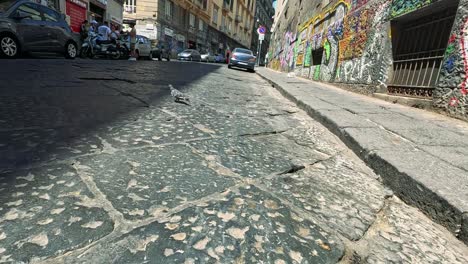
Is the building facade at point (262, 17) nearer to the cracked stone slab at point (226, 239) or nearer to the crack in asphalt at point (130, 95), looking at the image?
the crack in asphalt at point (130, 95)

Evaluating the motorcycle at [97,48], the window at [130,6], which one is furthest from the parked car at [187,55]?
the motorcycle at [97,48]

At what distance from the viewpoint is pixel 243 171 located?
156 centimetres

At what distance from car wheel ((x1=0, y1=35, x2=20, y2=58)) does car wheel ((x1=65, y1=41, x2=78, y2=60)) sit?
160cm

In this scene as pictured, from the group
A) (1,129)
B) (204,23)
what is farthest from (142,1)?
(1,129)

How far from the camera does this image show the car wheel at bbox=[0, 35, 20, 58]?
650cm

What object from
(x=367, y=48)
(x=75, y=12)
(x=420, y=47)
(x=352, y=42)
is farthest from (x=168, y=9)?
(x=420, y=47)

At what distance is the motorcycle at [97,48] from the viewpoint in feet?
34.0

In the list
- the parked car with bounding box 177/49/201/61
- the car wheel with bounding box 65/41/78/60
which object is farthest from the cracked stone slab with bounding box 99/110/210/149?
the parked car with bounding box 177/49/201/61

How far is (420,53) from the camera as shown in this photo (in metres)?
4.80

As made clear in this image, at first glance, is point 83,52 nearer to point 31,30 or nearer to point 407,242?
point 31,30

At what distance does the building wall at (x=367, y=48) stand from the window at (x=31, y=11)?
8.32m

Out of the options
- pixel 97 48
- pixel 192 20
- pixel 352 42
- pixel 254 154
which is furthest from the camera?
pixel 192 20

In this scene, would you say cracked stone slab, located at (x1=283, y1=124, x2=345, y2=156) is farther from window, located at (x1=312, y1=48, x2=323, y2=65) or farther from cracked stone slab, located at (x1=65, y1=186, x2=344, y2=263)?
window, located at (x1=312, y1=48, x2=323, y2=65)

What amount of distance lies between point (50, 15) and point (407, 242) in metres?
9.68
